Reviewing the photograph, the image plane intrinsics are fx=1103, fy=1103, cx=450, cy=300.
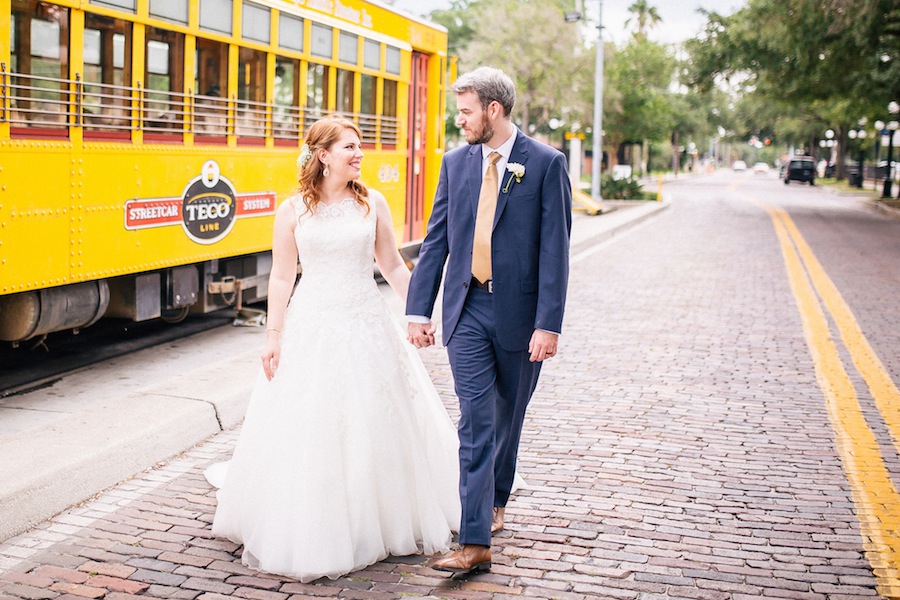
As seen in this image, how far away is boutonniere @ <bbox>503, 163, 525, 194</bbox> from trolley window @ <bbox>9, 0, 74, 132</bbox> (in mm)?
3895

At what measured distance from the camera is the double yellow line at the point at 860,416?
4.74 metres

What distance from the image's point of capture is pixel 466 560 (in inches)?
166

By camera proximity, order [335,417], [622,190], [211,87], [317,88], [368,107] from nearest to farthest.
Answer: [335,417]
[211,87]
[317,88]
[368,107]
[622,190]

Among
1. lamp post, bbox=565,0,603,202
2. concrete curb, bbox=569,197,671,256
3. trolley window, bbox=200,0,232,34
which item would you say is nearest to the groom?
trolley window, bbox=200,0,232,34

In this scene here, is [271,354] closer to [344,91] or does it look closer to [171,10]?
[171,10]

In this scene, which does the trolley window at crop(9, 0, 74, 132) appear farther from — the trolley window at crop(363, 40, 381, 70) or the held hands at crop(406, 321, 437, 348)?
the trolley window at crop(363, 40, 381, 70)

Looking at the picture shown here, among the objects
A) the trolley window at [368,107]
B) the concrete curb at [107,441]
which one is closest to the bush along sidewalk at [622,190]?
the trolley window at [368,107]

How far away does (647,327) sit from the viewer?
10711 millimetres

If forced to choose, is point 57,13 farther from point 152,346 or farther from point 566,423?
point 566,423

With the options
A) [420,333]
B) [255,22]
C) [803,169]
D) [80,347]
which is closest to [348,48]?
[255,22]

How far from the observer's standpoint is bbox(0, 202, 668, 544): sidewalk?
4.96m

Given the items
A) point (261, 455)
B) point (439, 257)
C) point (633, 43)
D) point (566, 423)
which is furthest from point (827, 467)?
point (633, 43)

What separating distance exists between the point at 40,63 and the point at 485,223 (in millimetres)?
4188

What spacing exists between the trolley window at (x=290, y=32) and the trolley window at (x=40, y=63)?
2.80 meters
